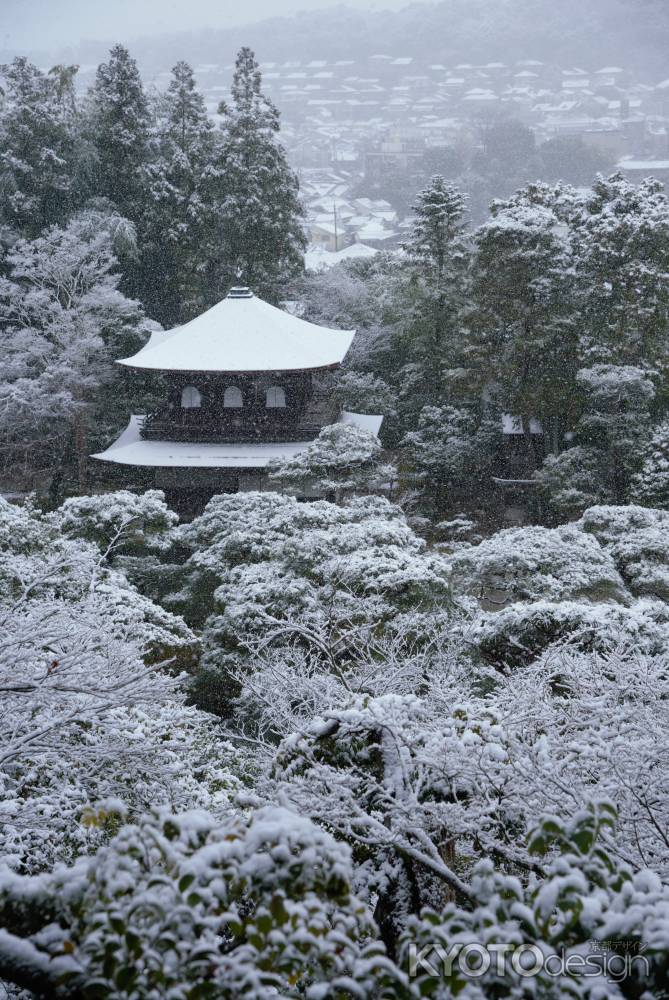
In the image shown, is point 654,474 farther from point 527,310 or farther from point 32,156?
point 32,156

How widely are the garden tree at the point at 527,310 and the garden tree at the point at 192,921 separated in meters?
18.8

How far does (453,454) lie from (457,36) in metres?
86.1

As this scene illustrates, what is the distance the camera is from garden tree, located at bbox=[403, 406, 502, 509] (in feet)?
69.8

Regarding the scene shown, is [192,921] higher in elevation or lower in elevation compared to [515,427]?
higher

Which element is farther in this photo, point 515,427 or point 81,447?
point 515,427

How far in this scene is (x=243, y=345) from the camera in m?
20.4

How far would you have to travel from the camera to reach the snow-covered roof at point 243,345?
64.6 ft

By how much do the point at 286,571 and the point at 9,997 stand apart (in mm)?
6842

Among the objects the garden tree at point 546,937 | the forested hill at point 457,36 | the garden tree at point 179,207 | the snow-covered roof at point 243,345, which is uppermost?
the forested hill at point 457,36

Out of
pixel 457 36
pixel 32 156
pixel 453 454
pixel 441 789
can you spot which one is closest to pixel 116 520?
pixel 441 789

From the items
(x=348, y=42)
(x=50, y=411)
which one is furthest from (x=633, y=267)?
(x=348, y=42)

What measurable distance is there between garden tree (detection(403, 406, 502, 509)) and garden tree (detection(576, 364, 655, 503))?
3.24 m

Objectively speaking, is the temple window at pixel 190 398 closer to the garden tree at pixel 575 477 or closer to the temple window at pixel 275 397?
the temple window at pixel 275 397

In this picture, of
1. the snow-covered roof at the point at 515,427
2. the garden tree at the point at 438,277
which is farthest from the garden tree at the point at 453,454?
the garden tree at the point at 438,277
